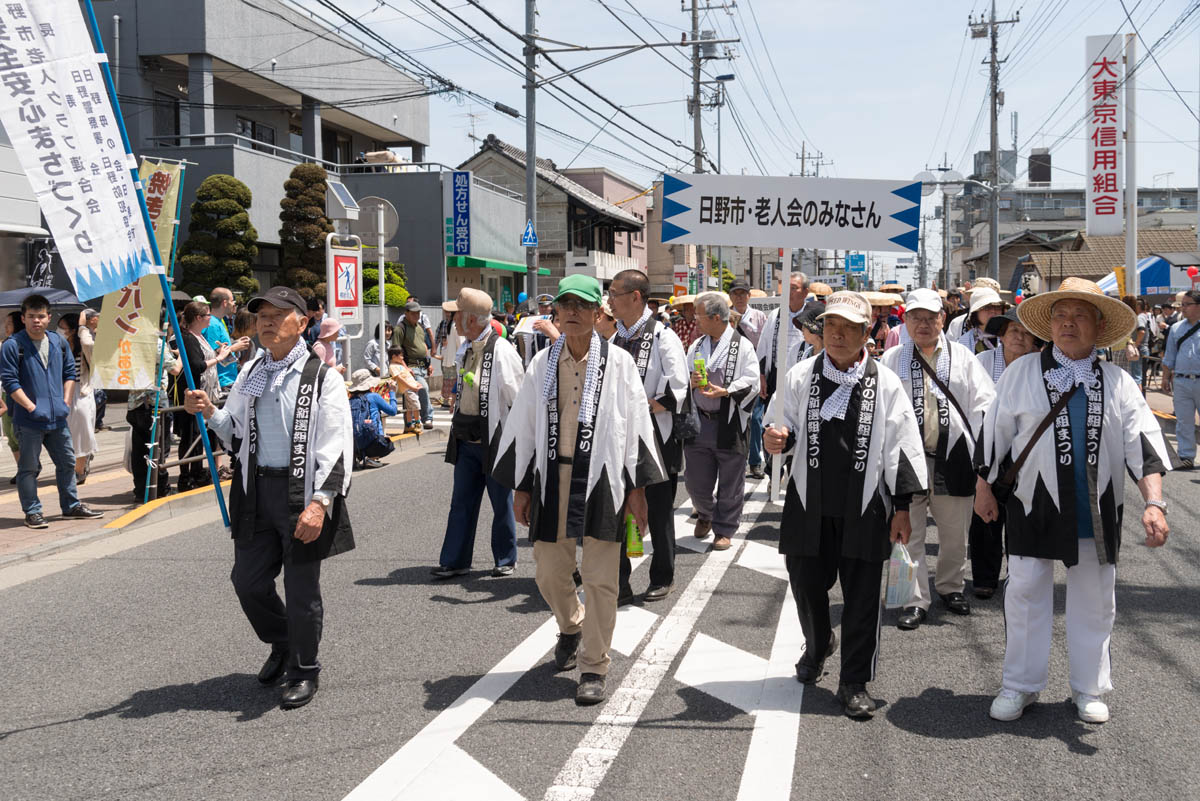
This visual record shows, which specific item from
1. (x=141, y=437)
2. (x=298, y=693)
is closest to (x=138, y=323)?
(x=141, y=437)

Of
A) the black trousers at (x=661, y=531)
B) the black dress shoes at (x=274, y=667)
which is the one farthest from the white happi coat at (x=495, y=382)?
the black dress shoes at (x=274, y=667)

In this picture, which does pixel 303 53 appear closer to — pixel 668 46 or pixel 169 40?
pixel 169 40

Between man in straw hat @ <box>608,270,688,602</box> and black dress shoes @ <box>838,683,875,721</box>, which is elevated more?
man in straw hat @ <box>608,270,688,602</box>

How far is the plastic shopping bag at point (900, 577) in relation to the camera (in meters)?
5.00

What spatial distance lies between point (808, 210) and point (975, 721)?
285 centimetres

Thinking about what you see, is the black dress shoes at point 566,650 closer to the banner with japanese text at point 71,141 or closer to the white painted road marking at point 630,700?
the white painted road marking at point 630,700

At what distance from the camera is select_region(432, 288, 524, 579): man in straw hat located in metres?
6.79

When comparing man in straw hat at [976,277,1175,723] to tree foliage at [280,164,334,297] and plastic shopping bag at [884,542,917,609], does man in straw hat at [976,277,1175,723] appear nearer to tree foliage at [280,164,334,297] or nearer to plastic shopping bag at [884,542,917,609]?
plastic shopping bag at [884,542,917,609]

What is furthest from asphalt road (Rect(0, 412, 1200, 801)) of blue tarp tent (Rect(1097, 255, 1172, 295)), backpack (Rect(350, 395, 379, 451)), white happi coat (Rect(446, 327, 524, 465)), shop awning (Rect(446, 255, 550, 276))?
shop awning (Rect(446, 255, 550, 276))

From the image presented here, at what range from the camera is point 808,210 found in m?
5.79

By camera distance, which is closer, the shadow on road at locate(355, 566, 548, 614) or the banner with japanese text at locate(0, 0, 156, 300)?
the banner with japanese text at locate(0, 0, 156, 300)

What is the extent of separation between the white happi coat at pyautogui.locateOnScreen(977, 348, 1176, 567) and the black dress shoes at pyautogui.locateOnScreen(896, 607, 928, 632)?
1.46 m

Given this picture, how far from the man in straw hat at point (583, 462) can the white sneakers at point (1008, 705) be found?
1740 millimetres

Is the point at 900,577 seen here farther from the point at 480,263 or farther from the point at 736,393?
the point at 480,263
